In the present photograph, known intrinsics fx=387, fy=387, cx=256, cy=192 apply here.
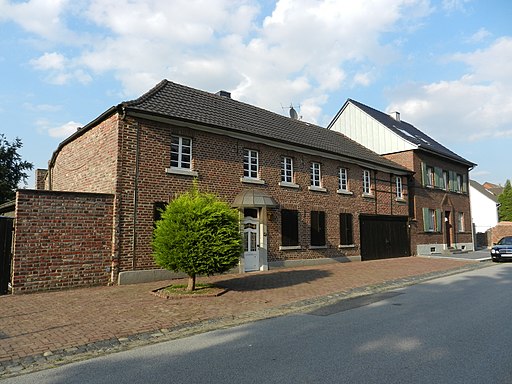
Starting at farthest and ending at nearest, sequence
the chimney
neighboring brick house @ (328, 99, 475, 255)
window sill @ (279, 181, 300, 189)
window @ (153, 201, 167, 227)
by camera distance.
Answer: neighboring brick house @ (328, 99, 475, 255) → the chimney → window sill @ (279, 181, 300, 189) → window @ (153, 201, 167, 227)

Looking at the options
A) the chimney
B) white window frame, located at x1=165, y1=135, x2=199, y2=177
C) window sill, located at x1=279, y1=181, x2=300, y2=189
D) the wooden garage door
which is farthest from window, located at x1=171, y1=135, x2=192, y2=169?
the wooden garage door

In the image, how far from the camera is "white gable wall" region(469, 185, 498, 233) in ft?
143

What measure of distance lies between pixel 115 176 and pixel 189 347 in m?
7.32

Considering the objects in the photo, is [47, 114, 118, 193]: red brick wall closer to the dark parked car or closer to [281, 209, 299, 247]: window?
[281, 209, 299, 247]: window

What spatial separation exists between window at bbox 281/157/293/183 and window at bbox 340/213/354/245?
3784 mm

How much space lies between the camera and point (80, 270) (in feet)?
35.6

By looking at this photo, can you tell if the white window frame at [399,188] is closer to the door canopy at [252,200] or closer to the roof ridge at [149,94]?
the door canopy at [252,200]

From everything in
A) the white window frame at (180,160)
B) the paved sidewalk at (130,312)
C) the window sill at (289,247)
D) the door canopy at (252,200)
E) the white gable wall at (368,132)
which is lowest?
the paved sidewalk at (130,312)

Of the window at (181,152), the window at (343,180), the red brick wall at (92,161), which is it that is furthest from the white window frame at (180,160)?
the window at (343,180)

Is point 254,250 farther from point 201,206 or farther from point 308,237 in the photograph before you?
point 201,206

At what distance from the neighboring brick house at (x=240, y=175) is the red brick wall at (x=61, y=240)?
1.31ft

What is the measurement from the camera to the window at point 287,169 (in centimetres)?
1689

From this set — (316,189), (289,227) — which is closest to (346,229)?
(316,189)

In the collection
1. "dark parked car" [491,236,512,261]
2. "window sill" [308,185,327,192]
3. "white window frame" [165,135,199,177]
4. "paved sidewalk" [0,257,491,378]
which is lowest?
"paved sidewalk" [0,257,491,378]
